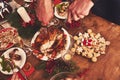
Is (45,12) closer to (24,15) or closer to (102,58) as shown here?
(24,15)

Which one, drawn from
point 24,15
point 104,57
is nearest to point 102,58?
point 104,57

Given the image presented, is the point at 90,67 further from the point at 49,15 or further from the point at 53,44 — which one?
the point at 49,15

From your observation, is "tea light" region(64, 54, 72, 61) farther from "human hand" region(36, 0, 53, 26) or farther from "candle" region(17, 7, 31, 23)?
"candle" region(17, 7, 31, 23)

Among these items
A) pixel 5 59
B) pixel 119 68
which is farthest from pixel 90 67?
pixel 5 59

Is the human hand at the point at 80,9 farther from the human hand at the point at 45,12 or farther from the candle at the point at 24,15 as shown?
the candle at the point at 24,15

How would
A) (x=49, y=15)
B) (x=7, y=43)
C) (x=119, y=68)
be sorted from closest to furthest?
(x=119, y=68) < (x=49, y=15) < (x=7, y=43)
